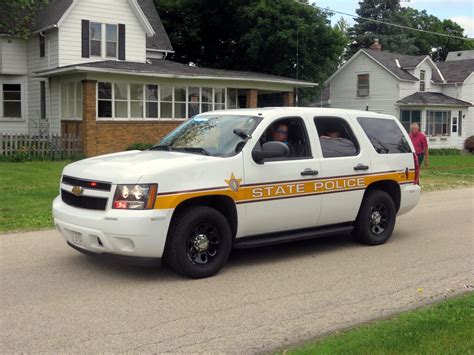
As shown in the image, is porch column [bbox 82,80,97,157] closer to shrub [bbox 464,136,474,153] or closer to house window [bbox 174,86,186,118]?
house window [bbox 174,86,186,118]

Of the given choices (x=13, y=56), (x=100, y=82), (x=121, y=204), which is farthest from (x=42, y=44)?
(x=121, y=204)

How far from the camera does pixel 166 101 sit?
A: 1058 inches

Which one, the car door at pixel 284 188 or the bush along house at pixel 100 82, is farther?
the bush along house at pixel 100 82

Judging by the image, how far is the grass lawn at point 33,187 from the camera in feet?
32.9

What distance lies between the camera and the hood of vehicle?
20.0 feet

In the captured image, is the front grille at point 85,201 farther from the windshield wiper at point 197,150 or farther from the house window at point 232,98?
the house window at point 232,98

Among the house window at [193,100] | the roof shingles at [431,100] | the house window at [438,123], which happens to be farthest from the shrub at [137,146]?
the house window at [438,123]

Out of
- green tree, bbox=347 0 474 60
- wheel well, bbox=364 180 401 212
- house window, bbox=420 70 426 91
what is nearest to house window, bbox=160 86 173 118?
wheel well, bbox=364 180 401 212

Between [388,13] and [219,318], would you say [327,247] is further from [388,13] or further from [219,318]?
[388,13]

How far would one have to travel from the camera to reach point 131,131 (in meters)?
25.3

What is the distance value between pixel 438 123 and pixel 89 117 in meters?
27.4

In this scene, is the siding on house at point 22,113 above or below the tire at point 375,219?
above

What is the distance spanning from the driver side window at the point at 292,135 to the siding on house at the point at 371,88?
114 feet

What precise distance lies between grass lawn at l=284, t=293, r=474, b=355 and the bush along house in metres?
19.9
